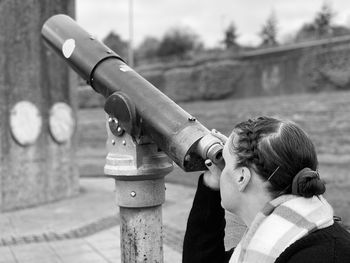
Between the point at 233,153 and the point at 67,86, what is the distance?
7144 mm

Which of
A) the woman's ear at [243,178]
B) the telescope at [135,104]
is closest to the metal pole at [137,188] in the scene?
the telescope at [135,104]

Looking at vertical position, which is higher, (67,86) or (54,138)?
(67,86)

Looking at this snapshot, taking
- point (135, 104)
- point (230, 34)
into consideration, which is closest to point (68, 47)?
point (135, 104)

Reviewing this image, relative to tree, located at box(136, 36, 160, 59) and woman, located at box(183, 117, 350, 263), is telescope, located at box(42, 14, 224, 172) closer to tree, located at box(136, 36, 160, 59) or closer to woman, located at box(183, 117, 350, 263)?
woman, located at box(183, 117, 350, 263)

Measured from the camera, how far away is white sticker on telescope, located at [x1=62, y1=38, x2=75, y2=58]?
2.24 m

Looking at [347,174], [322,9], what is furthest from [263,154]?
[322,9]

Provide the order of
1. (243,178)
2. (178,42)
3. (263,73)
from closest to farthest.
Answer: (243,178)
(263,73)
(178,42)

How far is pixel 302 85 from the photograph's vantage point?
16281 millimetres

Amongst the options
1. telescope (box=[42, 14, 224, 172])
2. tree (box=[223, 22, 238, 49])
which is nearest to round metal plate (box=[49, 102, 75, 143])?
telescope (box=[42, 14, 224, 172])

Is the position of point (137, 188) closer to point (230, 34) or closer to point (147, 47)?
point (230, 34)

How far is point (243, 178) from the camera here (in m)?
1.50

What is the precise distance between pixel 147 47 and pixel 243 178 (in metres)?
42.3

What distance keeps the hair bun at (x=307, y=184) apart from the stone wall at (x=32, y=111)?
675cm

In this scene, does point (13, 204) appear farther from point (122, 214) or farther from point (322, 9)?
point (322, 9)
